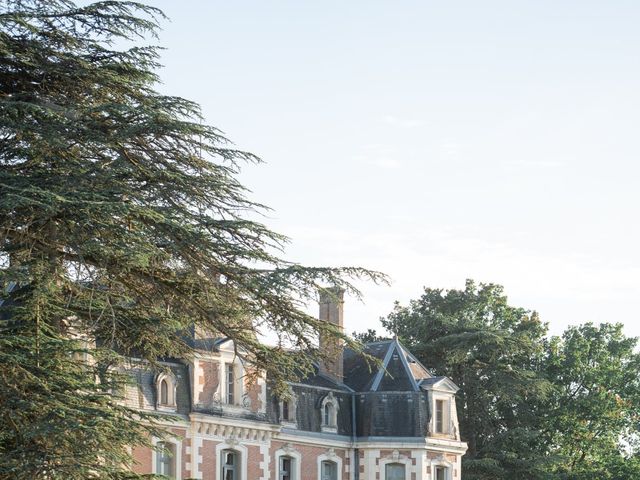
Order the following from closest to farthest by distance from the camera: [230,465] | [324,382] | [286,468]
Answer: [230,465] → [286,468] → [324,382]

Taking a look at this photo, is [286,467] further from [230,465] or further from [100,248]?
[100,248]

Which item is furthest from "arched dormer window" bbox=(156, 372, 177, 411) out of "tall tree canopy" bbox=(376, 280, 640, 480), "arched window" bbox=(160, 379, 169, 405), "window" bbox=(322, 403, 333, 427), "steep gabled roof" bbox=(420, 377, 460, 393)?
"tall tree canopy" bbox=(376, 280, 640, 480)

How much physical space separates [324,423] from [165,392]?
6.60 meters

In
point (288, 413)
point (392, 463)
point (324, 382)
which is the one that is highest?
point (324, 382)

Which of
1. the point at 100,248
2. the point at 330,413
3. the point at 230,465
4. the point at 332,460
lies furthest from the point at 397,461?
the point at 100,248

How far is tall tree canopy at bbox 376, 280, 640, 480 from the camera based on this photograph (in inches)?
1903

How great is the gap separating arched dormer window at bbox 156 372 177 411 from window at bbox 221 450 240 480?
105 inches

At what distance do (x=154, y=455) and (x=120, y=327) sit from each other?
22099 millimetres

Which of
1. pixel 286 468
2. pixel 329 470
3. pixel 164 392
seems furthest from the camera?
pixel 329 470

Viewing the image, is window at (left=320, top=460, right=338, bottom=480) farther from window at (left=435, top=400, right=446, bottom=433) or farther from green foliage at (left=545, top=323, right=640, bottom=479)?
green foliage at (left=545, top=323, right=640, bottom=479)

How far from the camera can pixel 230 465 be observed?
4066cm

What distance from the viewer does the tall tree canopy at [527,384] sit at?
4834 cm

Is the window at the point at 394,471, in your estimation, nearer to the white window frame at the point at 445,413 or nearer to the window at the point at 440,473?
the window at the point at 440,473

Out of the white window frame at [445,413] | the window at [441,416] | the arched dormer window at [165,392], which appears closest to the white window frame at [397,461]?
the white window frame at [445,413]
